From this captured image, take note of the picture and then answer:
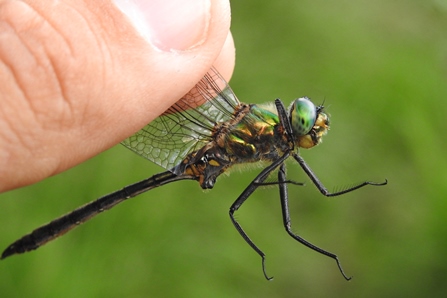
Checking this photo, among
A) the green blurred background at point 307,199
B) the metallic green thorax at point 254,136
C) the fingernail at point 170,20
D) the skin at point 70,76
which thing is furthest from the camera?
the green blurred background at point 307,199

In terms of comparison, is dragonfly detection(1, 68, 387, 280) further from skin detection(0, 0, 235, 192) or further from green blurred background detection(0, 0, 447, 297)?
green blurred background detection(0, 0, 447, 297)

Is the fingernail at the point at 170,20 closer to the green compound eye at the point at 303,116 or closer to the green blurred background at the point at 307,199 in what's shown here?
the green compound eye at the point at 303,116

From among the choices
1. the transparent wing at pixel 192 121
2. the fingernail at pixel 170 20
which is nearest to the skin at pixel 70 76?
the fingernail at pixel 170 20

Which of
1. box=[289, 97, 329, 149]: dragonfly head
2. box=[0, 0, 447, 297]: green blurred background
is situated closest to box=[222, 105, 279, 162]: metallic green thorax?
box=[289, 97, 329, 149]: dragonfly head

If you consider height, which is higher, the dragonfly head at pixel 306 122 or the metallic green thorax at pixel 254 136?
the dragonfly head at pixel 306 122

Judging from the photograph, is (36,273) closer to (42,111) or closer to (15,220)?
(15,220)

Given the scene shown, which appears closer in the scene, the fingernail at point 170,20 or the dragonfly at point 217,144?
the fingernail at point 170,20

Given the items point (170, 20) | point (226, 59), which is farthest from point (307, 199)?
point (170, 20)
